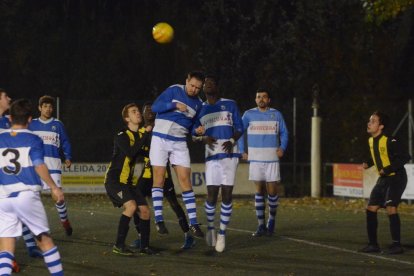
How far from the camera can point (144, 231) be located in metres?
13.2

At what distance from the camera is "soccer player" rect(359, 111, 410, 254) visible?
1373 cm

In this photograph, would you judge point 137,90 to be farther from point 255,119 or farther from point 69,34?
point 255,119

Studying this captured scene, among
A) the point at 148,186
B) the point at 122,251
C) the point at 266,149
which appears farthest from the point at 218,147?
the point at 266,149

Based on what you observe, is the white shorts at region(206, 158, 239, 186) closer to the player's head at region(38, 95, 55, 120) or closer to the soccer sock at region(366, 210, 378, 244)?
the soccer sock at region(366, 210, 378, 244)

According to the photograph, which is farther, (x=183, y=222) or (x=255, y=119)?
(x=255, y=119)

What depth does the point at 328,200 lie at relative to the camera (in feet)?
80.4

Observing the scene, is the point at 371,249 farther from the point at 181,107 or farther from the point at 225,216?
the point at 181,107

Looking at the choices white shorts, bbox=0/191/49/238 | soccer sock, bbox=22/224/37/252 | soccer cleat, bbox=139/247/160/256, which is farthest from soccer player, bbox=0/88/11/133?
white shorts, bbox=0/191/49/238

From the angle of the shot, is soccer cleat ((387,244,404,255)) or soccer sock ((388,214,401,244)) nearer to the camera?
soccer cleat ((387,244,404,255))

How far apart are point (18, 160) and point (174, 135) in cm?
401

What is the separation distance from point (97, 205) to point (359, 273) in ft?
38.6

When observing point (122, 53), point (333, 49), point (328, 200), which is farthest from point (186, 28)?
point (328, 200)

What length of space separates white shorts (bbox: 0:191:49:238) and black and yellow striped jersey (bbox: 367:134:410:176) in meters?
5.47

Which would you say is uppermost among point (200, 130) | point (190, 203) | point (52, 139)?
point (200, 130)
